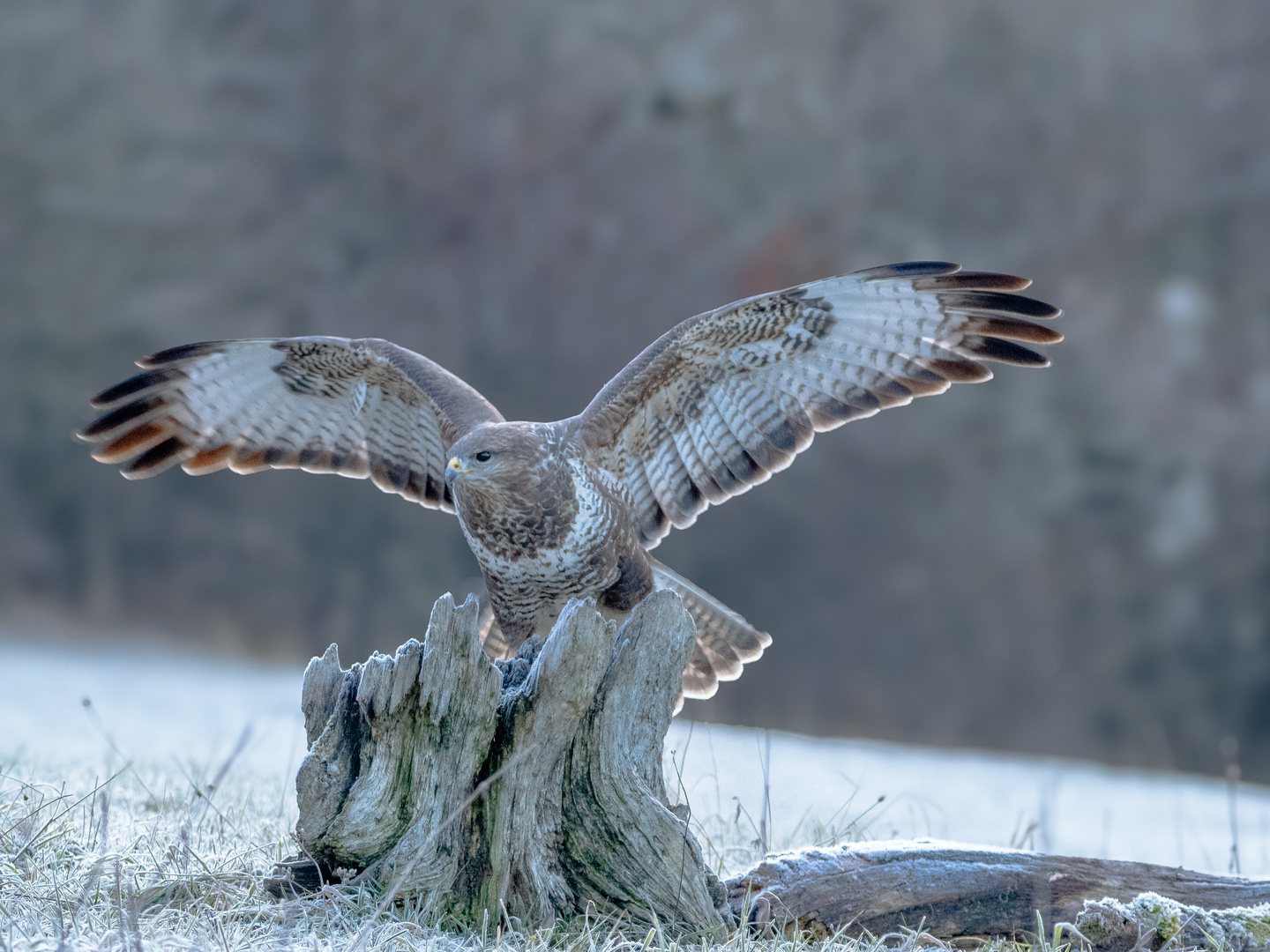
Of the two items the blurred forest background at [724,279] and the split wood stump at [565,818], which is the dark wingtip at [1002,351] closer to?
the split wood stump at [565,818]

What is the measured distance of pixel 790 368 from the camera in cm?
326

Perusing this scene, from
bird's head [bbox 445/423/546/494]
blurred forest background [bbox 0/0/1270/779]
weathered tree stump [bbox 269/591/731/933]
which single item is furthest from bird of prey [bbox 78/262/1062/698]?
blurred forest background [bbox 0/0/1270/779]

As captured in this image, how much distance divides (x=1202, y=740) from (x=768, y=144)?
6.82 m

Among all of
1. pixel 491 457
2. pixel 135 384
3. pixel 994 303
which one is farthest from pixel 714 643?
pixel 135 384

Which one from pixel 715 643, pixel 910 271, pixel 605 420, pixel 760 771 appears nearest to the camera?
pixel 910 271

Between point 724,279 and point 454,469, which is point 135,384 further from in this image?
point 724,279

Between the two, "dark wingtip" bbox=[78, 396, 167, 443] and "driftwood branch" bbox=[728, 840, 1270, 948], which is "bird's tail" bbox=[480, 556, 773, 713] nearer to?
"driftwood branch" bbox=[728, 840, 1270, 948]

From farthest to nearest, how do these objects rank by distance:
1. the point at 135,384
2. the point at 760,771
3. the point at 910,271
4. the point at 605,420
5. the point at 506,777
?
the point at 760,771 → the point at 135,384 → the point at 605,420 → the point at 910,271 → the point at 506,777

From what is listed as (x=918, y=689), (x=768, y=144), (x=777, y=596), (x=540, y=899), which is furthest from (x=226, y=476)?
(x=540, y=899)

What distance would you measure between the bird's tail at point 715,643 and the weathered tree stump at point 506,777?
119cm

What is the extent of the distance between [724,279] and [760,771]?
662cm

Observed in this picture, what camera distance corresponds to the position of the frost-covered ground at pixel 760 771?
361cm

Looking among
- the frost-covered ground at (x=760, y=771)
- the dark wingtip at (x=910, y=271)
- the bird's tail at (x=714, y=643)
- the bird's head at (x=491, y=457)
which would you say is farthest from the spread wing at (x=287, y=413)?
the dark wingtip at (x=910, y=271)

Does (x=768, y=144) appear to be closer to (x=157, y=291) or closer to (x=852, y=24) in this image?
(x=852, y=24)
